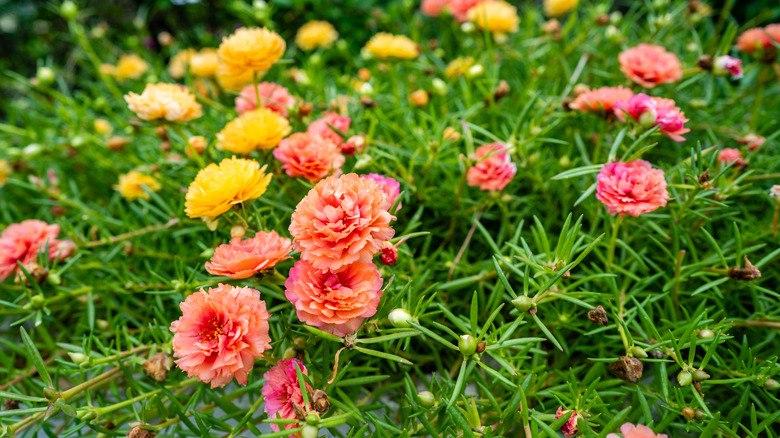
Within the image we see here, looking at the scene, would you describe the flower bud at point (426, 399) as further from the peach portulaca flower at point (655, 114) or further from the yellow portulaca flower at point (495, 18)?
the yellow portulaca flower at point (495, 18)

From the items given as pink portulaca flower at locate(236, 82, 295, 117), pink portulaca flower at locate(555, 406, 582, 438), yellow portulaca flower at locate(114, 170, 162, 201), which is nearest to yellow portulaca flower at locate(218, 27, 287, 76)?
pink portulaca flower at locate(236, 82, 295, 117)

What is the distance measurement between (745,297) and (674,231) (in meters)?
0.27

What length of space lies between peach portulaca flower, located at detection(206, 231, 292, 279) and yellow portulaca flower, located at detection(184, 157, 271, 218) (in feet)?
0.18

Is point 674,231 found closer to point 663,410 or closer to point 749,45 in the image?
point 663,410

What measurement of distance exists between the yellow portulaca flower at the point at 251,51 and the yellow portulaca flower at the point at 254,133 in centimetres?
13

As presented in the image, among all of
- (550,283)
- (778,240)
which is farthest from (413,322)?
(778,240)

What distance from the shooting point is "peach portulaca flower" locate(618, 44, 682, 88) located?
32.2 inches

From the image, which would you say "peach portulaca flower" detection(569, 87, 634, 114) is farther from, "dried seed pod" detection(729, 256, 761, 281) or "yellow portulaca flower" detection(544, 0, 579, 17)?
"yellow portulaca flower" detection(544, 0, 579, 17)

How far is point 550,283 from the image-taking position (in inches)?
21.4

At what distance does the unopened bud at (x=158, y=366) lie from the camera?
2.14ft

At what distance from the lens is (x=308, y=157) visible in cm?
69

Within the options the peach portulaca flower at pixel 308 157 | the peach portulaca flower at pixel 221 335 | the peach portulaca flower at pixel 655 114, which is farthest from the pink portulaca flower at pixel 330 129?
the peach portulaca flower at pixel 655 114

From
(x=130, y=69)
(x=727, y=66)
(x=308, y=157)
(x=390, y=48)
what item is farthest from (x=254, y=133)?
(x=130, y=69)

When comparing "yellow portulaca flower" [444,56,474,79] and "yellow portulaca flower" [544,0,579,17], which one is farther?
"yellow portulaca flower" [544,0,579,17]
